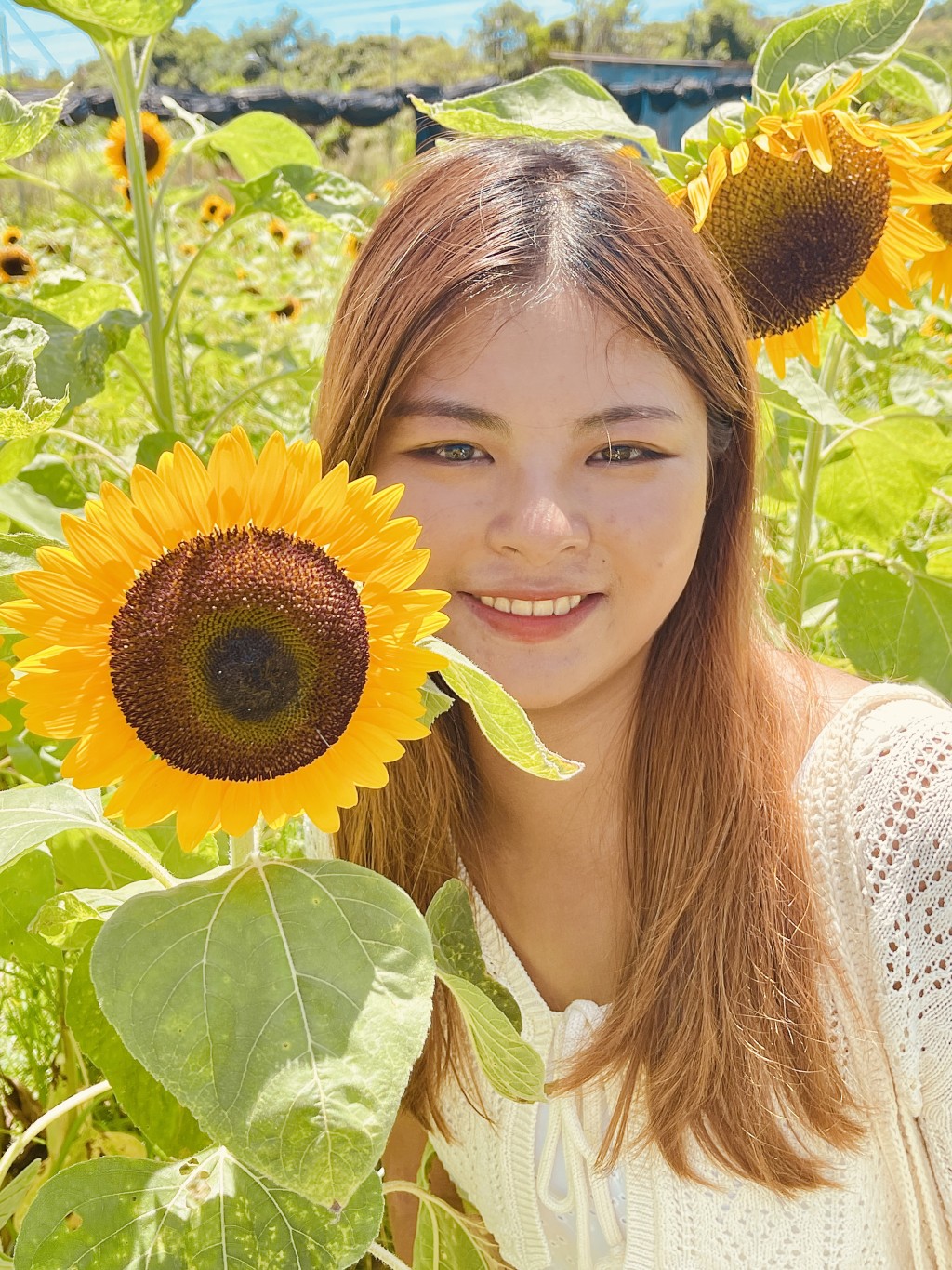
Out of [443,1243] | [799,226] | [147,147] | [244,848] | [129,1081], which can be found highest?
[147,147]

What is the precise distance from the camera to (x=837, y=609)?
4.14ft

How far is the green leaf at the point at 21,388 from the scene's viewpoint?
55 cm

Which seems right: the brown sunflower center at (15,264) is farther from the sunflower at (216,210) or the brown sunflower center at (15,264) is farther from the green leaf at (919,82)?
the green leaf at (919,82)

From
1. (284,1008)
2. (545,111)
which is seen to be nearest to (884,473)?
(545,111)

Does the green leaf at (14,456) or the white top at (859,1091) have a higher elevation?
the green leaf at (14,456)

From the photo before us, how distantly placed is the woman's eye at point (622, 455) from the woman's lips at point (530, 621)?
9 cm

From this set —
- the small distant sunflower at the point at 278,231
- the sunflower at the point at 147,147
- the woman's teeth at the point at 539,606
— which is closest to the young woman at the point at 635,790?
the woman's teeth at the point at 539,606

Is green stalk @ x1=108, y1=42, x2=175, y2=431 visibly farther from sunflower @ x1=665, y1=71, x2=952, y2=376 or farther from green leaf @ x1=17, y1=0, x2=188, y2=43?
sunflower @ x1=665, y1=71, x2=952, y2=376

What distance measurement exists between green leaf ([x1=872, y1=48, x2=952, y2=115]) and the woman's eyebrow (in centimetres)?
43

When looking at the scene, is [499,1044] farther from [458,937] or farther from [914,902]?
[914,902]

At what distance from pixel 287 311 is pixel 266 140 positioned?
1.85 m

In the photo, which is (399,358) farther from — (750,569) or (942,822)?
(942,822)

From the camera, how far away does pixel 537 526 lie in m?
0.78

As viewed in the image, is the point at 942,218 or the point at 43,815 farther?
the point at 942,218
